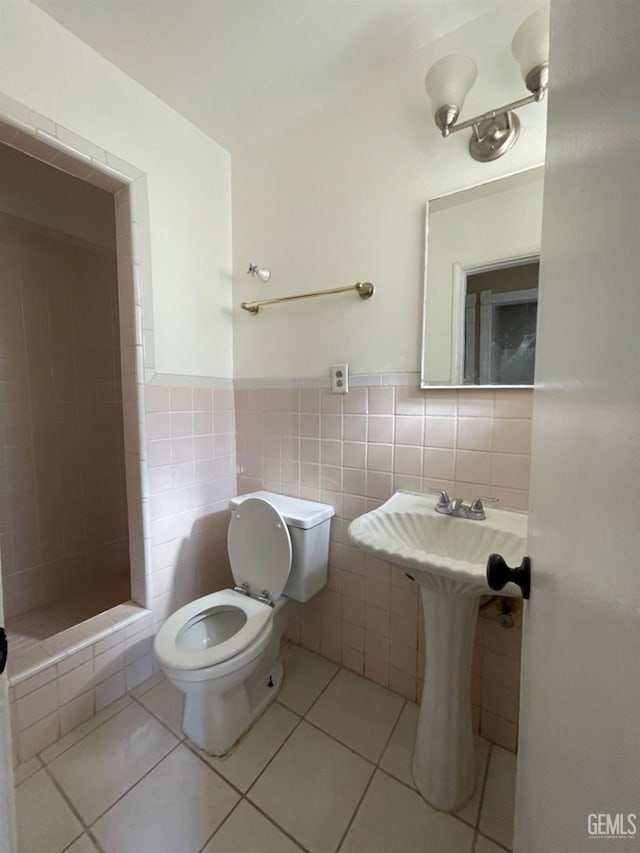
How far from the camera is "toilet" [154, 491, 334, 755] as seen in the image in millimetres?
1068

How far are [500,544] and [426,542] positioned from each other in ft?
0.73

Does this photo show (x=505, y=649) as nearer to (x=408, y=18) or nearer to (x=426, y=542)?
(x=426, y=542)

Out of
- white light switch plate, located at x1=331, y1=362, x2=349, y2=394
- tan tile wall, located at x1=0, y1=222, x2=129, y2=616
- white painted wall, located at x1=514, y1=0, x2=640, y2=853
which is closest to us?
white painted wall, located at x1=514, y1=0, x2=640, y2=853

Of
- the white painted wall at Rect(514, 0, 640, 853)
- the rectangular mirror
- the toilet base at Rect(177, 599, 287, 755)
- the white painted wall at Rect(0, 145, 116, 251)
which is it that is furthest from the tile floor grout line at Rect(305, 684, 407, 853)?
the white painted wall at Rect(0, 145, 116, 251)

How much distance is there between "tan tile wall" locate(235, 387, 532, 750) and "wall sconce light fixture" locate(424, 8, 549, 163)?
30.7 inches

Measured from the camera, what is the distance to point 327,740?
1165mm

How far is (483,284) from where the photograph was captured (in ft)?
3.59

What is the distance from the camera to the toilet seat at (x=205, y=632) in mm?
1048

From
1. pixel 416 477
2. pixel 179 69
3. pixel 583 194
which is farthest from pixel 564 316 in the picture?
pixel 179 69

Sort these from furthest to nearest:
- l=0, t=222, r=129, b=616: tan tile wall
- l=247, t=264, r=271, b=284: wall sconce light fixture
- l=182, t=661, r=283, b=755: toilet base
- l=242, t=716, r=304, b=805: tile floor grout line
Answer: l=0, t=222, r=129, b=616: tan tile wall < l=247, t=264, r=271, b=284: wall sconce light fixture < l=182, t=661, r=283, b=755: toilet base < l=242, t=716, r=304, b=805: tile floor grout line

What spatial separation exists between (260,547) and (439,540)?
0.73 meters

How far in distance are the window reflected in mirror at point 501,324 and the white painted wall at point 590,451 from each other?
1.93 feet

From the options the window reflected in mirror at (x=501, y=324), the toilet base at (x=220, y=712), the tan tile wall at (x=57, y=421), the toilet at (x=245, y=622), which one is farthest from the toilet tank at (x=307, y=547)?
the tan tile wall at (x=57, y=421)

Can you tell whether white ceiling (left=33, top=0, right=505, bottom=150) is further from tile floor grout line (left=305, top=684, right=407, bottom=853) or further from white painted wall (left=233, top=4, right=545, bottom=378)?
tile floor grout line (left=305, top=684, right=407, bottom=853)
